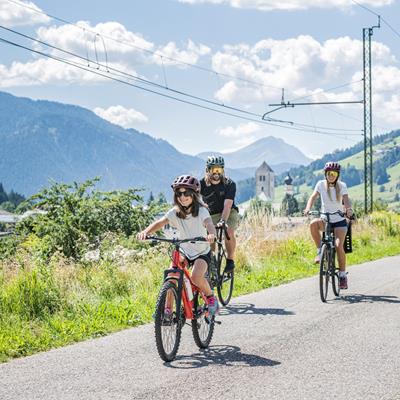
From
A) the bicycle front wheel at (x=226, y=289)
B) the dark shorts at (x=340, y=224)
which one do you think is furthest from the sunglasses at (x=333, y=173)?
the bicycle front wheel at (x=226, y=289)

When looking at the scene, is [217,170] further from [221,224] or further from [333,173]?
[333,173]

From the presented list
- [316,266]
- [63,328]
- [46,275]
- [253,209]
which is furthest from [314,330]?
[253,209]

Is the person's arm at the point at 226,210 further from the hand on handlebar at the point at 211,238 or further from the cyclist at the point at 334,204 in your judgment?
the hand on handlebar at the point at 211,238

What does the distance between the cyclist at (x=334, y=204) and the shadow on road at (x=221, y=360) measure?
425cm

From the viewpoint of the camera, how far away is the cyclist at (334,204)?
1045cm

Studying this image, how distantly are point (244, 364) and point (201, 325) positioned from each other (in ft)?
2.76

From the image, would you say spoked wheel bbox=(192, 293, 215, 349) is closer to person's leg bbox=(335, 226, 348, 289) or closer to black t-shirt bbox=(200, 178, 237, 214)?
black t-shirt bbox=(200, 178, 237, 214)

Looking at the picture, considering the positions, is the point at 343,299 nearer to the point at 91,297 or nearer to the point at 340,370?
the point at 91,297

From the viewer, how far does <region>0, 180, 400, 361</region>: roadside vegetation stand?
7750 mm

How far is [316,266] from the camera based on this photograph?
48.6 feet

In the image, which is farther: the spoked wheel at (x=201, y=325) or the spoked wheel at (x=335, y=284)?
the spoked wheel at (x=335, y=284)

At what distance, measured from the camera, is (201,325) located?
266 inches

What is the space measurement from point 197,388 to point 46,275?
4387 millimetres

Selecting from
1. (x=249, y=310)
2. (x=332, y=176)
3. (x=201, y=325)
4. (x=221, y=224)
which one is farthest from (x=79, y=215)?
(x=201, y=325)
